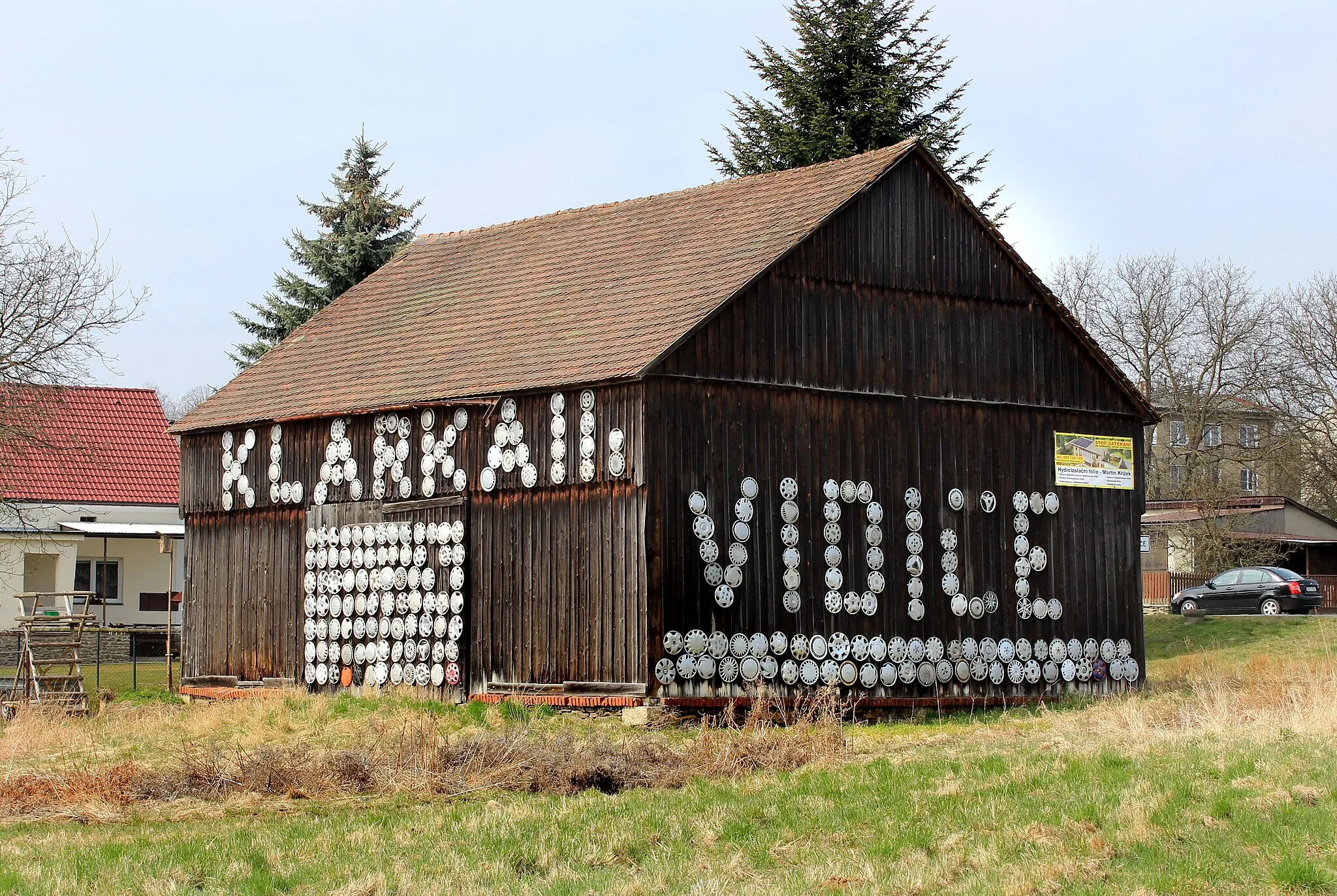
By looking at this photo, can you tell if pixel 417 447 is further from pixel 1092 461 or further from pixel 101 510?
pixel 101 510

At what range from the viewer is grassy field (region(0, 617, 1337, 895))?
34.3ft

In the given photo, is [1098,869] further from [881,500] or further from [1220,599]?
[1220,599]

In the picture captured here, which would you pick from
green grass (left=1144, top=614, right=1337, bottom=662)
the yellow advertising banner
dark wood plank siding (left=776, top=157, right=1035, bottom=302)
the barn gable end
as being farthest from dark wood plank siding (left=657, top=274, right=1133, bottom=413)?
green grass (left=1144, top=614, right=1337, bottom=662)

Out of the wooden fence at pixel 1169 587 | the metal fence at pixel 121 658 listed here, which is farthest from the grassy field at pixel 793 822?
the wooden fence at pixel 1169 587

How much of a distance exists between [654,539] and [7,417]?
1416cm

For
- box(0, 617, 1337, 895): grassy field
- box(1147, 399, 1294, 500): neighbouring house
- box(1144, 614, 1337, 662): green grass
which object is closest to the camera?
box(0, 617, 1337, 895): grassy field

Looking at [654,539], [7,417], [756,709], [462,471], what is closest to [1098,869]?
[756,709]

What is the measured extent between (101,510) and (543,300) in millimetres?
23507

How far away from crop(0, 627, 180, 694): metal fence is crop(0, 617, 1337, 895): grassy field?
529 inches

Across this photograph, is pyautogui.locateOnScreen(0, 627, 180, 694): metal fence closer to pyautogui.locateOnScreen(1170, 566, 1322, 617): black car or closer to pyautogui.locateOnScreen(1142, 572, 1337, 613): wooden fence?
pyautogui.locateOnScreen(1170, 566, 1322, 617): black car

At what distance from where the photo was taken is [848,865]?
1080 cm

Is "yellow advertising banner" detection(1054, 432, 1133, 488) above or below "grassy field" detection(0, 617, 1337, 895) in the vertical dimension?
above

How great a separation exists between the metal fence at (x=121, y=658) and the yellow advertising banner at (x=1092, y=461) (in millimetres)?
16653

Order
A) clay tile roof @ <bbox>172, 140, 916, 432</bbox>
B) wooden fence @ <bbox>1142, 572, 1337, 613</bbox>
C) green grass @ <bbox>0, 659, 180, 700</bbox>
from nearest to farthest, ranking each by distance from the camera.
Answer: clay tile roof @ <bbox>172, 140, 916, 432</bbox>, green grass @ <bbox>0, 659, 180, 700</bbox>, wooden fence @ <bbox>1142, 572, 1337, 613</bbox>
